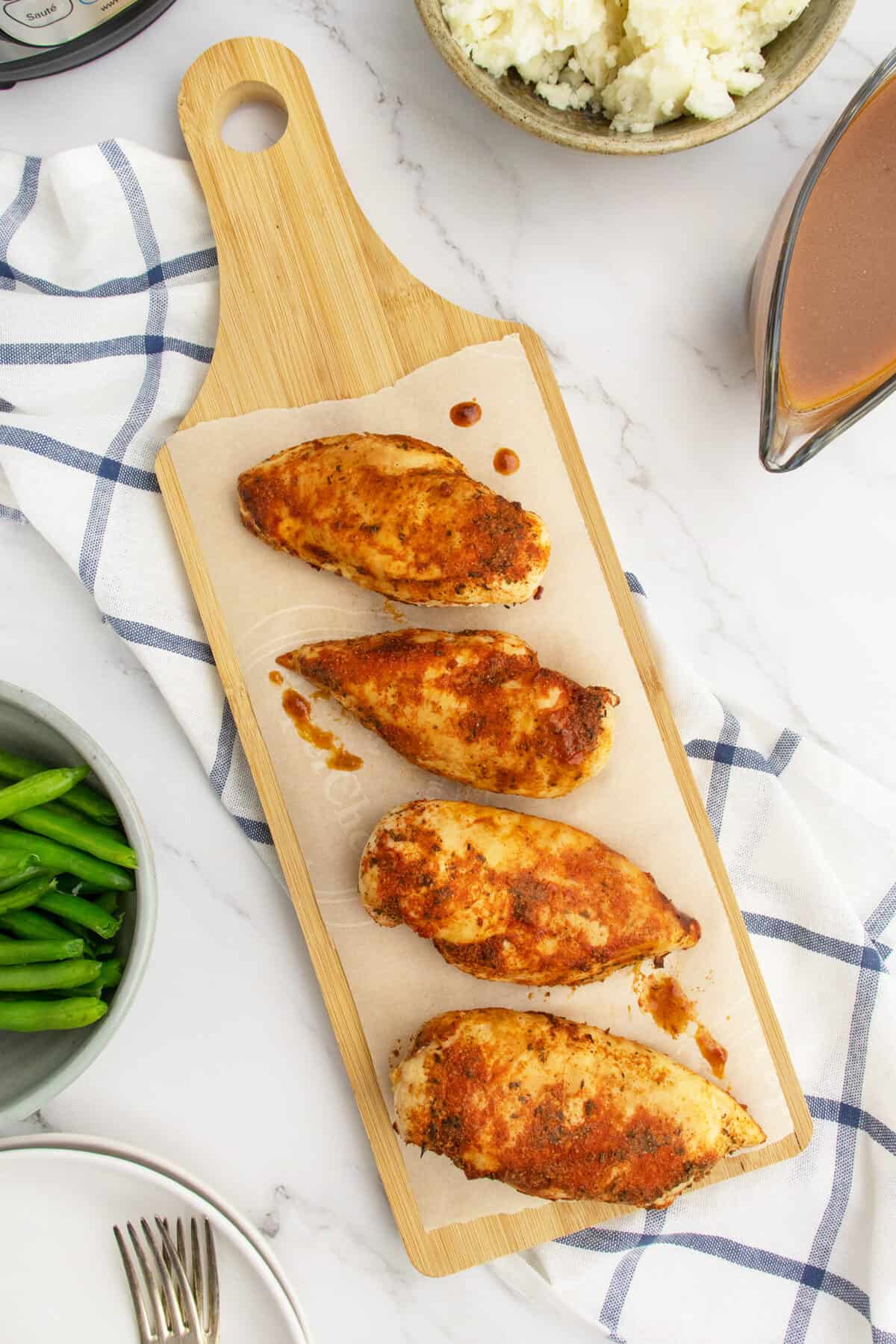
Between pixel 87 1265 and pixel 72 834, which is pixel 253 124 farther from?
pixel 87 1265

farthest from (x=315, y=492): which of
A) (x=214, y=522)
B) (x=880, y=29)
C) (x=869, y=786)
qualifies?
(x=880, y=29)

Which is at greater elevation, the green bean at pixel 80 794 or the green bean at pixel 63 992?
the green bean at pixel 80 794

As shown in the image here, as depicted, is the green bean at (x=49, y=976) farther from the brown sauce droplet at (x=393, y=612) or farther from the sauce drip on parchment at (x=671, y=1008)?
the sauce drip on parchment at (x=671, y=1008)

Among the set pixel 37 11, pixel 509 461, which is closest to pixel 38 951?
pixel 509 461

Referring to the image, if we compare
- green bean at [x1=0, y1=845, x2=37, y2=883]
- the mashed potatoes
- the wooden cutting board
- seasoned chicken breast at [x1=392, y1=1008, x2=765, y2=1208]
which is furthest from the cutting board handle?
seasoned chicken breast at [x1=392, y1=1008, x2=765, y2=1208]

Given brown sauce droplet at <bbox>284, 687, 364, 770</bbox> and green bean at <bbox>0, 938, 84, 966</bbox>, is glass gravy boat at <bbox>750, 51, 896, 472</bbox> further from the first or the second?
green bean at <bbox>0, 938, 84, 966</bbox>

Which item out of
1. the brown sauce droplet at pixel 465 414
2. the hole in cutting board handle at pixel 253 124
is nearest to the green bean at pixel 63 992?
the brown sauce droplet at pixel 465 414

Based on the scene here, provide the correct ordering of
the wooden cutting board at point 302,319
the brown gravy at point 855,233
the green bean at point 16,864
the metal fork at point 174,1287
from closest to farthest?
the green bean at point 16,864
the brown gravy at point 855,233
the metal fork at point 174,1287
the wooden cutting board at point 302,319
